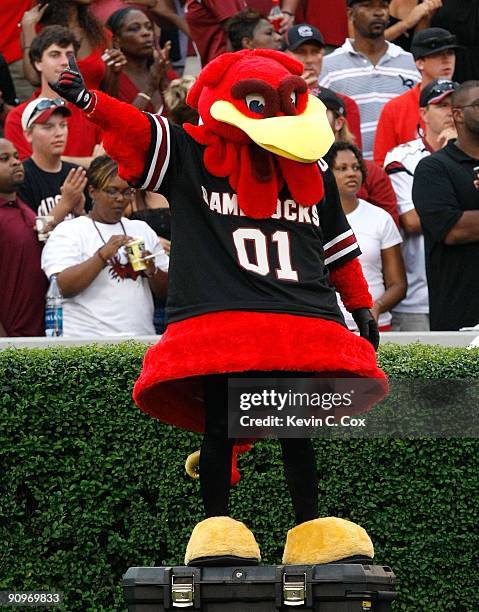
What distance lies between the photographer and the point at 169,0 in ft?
34.2

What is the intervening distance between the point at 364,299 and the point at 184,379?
2.50 ft

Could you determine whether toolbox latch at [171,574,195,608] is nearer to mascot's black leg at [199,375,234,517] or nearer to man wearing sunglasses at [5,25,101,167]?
mascot's black leg at [199,375,234,517]

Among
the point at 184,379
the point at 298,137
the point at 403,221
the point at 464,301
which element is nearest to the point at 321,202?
the point at 298,137

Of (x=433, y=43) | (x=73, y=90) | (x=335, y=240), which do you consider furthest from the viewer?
(x=433, y=43)

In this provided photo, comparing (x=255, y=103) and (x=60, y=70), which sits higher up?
(x=255, y=103)

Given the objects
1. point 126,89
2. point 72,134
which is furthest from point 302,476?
point 126,89

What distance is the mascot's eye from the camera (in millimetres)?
4492

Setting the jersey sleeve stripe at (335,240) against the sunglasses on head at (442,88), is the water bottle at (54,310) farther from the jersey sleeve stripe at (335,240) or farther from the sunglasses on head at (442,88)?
the sunglasses on head at (442,88)

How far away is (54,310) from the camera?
6.95 metres

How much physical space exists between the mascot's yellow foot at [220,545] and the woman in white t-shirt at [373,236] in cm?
323

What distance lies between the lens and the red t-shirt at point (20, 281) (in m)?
7.05

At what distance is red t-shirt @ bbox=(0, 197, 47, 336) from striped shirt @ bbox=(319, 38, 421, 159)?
113 inches

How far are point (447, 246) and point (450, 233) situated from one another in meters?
0.10

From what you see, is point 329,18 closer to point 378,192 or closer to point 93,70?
point 93,70
